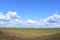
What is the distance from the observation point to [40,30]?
11.3 meters

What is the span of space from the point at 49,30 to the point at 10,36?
180 centimetres

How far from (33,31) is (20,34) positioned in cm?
61

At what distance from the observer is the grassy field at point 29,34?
11203 millimetres

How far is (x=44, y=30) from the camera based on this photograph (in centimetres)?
1137

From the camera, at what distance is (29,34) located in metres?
11.3

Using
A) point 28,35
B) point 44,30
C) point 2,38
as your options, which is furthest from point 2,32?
point 44,30

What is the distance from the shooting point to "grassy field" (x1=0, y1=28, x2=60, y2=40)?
1120 centimetres

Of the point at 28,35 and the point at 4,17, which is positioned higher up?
the point at 4,17

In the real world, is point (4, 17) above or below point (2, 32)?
above

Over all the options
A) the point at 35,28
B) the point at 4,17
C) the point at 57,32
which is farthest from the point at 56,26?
the point at 4,17

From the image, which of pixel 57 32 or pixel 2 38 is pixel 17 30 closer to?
pixel 2 38

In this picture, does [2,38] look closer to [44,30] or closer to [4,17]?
[4,17]

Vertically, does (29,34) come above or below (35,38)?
above

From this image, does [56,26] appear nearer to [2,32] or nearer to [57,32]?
[57,32]
